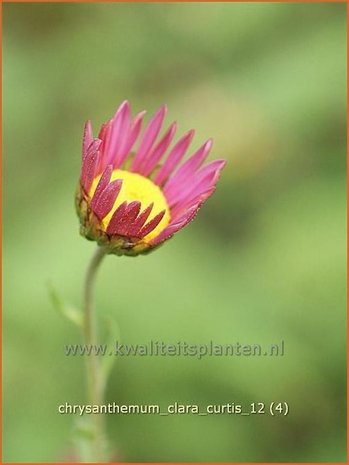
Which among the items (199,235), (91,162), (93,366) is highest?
(91,162)

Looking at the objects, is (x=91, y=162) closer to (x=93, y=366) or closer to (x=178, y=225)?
(x=178, y=225)

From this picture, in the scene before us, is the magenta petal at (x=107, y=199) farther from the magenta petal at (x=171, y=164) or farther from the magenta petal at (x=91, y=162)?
the magenta petal at (x=171, y=164)

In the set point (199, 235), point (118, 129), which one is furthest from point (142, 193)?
point (199, 235)

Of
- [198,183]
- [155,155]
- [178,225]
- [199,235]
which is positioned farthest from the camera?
[199,235]

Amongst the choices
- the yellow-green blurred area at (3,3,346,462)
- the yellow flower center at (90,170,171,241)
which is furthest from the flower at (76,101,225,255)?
the yellow-green blurred area at (3,3,346,462)

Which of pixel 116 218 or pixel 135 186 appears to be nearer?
pixel 116 218

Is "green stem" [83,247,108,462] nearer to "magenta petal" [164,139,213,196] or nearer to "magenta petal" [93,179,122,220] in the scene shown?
"magenta petal" [93,179,122,220]

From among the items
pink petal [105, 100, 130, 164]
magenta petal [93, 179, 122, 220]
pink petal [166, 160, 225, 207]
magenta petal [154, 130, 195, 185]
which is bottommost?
magenta petal [93, 179, 122, 220]

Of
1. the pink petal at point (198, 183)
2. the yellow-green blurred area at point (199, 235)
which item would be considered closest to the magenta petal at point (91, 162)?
the pink petal at point (198, 183)
